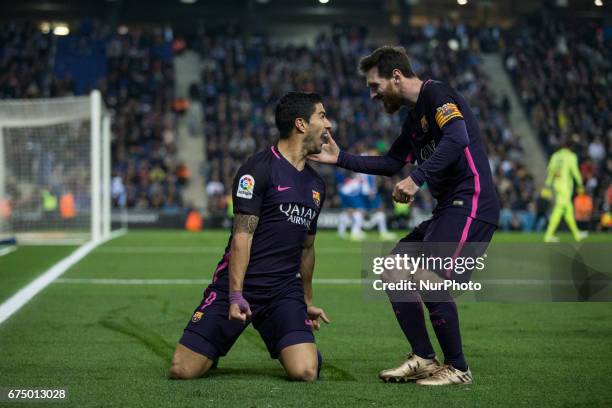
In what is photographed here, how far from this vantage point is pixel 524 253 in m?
17.6

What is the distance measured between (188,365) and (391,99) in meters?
2.05

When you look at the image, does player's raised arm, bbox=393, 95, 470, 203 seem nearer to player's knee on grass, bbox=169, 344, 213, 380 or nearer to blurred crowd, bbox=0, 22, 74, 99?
player's knee on grass, bbox=169, 344, 213, 380

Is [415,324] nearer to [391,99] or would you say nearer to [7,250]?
[391,99]

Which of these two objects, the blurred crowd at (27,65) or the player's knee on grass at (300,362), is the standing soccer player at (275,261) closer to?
the player's knee on grass at (300,362)

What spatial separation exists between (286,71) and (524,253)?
21.2 meters

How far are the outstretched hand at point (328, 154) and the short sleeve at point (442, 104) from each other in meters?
0.85

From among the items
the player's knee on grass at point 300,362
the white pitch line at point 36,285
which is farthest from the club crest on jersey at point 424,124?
the white pitch line at point 36,285

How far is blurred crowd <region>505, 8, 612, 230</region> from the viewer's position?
3247 centimetres

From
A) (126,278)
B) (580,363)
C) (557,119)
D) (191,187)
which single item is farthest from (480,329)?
(557,119)

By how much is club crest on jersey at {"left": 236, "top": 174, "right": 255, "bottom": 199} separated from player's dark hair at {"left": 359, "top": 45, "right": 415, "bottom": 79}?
99cm

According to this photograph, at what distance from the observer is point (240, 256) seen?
5637 mm

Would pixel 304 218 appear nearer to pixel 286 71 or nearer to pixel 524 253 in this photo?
pixel 524 253

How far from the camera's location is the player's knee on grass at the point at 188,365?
5.61m

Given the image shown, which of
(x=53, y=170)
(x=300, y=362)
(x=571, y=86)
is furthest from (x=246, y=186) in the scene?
(x=571, y=86)
